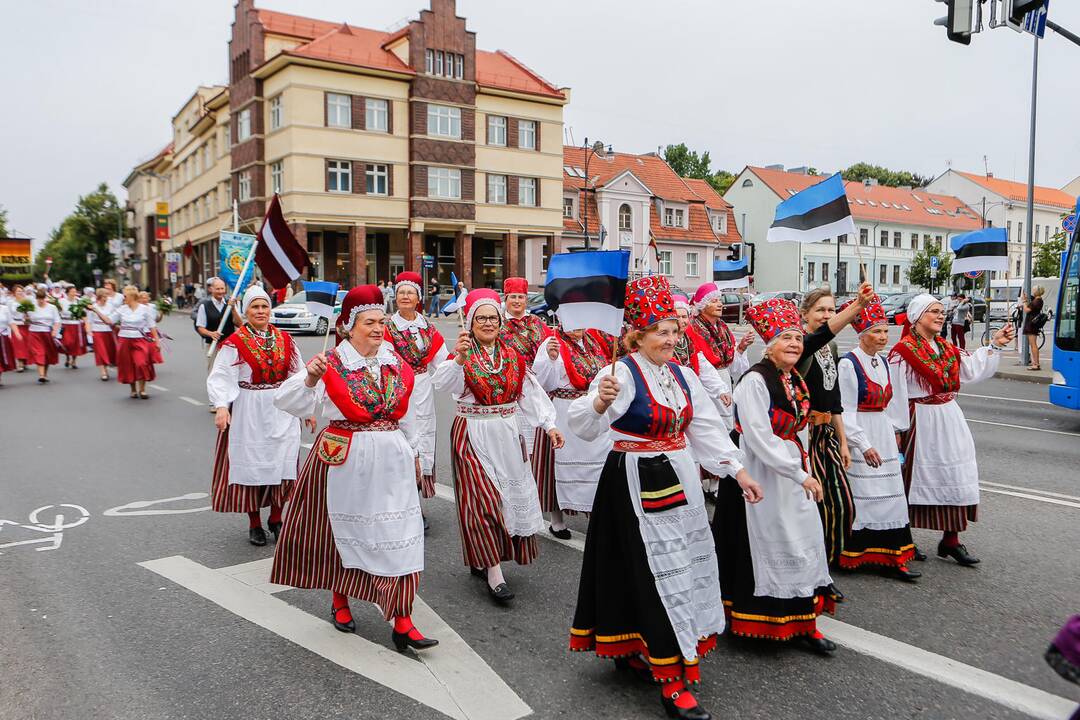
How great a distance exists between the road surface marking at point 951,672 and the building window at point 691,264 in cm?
5634

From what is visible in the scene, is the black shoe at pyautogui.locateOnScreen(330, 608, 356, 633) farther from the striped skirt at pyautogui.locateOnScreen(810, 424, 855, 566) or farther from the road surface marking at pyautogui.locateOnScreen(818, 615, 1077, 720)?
the striped skirt at pyautogui.locateOnScreen(810, 424, 855, 566)

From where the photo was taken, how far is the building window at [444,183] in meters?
45.2

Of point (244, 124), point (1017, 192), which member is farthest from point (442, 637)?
point (1017, 192)

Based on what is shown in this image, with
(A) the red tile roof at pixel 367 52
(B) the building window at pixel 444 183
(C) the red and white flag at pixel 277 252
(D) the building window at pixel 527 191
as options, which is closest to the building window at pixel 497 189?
(D) the building window at pixel 527 191

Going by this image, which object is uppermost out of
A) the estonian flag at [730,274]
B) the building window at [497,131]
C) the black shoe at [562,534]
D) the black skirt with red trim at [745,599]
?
the building window at [497,131]

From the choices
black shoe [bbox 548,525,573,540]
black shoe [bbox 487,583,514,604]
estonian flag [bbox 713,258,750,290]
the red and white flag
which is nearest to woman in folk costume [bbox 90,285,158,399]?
the red and white flag

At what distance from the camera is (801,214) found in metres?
6.04

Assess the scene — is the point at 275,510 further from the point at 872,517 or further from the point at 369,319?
the point at 872,517

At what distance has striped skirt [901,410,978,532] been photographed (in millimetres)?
5781

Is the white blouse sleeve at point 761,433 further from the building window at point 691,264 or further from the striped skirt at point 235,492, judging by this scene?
the building window at point 691,264

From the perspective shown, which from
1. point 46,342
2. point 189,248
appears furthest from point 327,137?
point 189,248

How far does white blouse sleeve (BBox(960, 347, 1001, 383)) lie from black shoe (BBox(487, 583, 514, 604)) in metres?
3.60

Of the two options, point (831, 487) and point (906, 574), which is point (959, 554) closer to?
point (906, 574)

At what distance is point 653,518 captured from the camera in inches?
153
